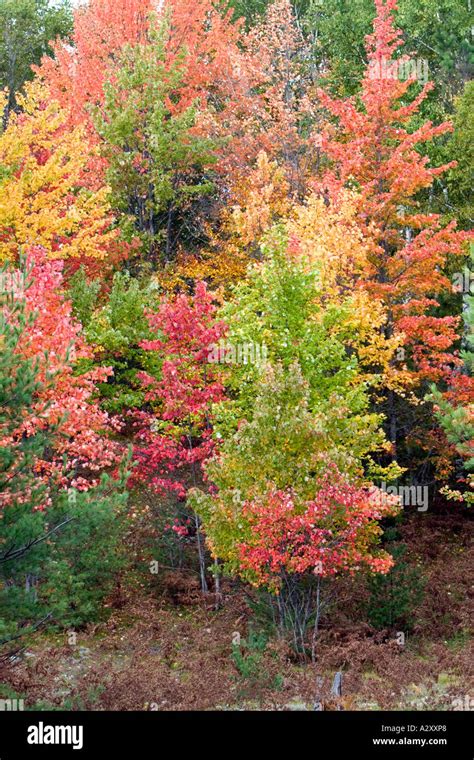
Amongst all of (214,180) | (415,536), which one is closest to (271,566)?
(415,536)

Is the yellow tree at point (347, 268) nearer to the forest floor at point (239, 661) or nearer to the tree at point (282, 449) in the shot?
the tree at point (282, 449)

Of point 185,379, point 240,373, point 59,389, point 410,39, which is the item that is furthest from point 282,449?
point 410,39

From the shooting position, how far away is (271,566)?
19656mm

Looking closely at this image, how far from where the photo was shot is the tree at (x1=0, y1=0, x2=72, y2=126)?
50375mm

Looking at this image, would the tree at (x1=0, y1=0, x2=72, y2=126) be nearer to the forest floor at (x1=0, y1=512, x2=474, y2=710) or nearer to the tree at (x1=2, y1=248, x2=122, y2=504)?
the tree at (x1=2, y1=248, x2=122, y2=504)

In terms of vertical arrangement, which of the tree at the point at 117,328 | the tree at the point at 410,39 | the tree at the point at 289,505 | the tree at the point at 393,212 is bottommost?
the tree at the point at 289,505

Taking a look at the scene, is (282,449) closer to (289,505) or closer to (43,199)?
(289,505)

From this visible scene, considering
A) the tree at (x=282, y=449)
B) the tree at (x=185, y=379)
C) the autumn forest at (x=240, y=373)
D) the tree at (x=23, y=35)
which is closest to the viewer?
the autumn forest at (x=240, y=373)

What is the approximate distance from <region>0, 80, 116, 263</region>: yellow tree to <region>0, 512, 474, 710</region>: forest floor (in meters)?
10.4

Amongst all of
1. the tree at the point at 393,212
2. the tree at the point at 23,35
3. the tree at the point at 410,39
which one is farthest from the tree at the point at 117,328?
the tree at the point at 23,35

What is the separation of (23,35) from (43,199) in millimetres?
26002

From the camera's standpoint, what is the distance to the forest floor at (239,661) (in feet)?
56.1

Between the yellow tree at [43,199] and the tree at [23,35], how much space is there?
1973 cm

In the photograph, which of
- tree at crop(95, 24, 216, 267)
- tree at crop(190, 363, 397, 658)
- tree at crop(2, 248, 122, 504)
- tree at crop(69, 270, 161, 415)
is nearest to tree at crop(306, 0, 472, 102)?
tree at crop(95, 24, 216, 267)
